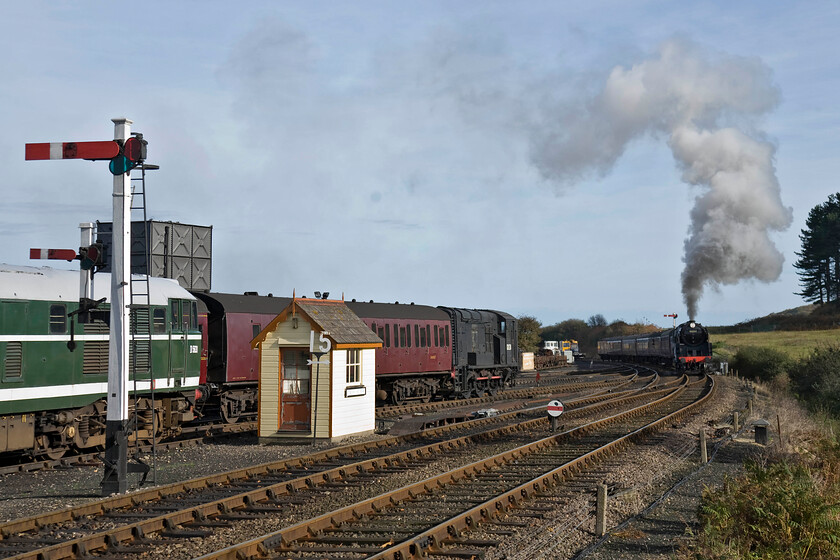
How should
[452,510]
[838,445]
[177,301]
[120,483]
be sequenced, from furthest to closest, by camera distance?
1. [177,301]
2. [838,445]
3. [120,483]
4. [452,510]

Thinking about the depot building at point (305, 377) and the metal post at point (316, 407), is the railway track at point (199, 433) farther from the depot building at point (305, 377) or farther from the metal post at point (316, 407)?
the metal post at point (316, 407)

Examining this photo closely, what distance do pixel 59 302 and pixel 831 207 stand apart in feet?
335

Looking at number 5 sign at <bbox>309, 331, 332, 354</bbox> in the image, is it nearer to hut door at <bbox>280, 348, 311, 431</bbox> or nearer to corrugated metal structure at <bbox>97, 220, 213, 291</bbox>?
hut door at <bbox>280, 348, 311, 431</bbox>

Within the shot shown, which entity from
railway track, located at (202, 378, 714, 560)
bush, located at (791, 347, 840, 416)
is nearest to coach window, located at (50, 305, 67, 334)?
railway track, located at (202, 378, 714, 560)

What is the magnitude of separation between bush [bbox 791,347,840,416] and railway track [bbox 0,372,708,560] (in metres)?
16.5

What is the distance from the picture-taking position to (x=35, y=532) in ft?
34.2

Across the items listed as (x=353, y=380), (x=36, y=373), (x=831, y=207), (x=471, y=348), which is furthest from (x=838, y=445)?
(x=831, y=207)

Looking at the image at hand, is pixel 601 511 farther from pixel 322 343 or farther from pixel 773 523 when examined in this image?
pixel 322 343

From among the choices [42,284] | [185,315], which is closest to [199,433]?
[185,315]

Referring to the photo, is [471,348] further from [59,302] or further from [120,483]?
[120,483]

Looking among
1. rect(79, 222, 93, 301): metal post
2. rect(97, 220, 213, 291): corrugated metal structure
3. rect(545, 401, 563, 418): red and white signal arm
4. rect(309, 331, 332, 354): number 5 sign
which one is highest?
Answer: rect(97, 220, 213, 291): corrugated metal structure

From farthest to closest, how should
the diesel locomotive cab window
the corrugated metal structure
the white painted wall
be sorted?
the corrugated metal structure → the diesel locomotive cab window → the white painted wall

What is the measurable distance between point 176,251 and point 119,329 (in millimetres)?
24223

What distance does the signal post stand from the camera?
44.0 feet
